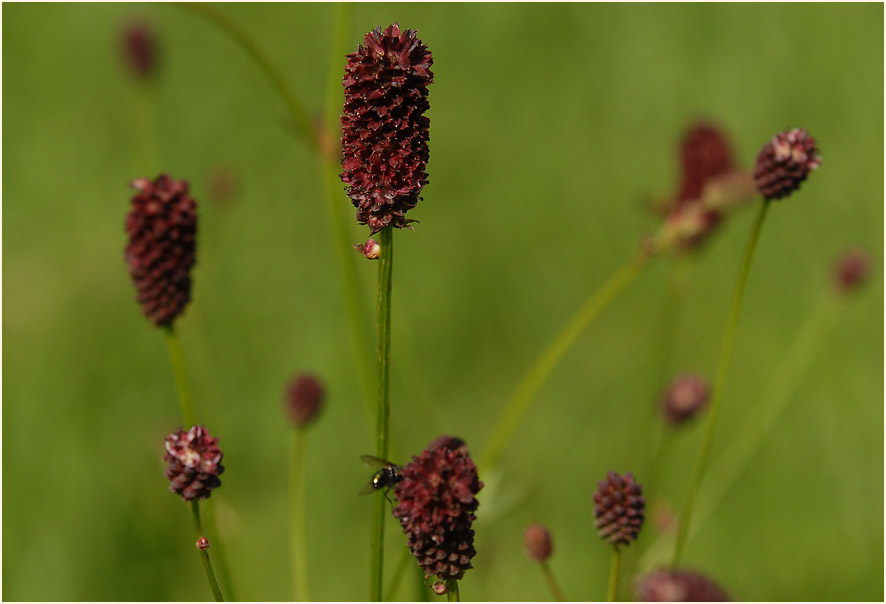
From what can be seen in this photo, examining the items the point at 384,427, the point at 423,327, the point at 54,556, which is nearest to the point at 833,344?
the point at 423,327

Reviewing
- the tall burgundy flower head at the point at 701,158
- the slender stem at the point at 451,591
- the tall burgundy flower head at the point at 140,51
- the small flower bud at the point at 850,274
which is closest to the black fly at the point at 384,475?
the slender stem at the point at 451,591

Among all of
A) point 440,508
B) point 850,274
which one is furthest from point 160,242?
point 850,274

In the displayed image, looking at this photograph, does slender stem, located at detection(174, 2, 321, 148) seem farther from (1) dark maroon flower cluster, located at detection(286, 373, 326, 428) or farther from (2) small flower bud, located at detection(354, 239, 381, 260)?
(2) small flower bud, located at detection(354, 239, 381, 260)

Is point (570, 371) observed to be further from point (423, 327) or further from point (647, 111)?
point (647, 111)

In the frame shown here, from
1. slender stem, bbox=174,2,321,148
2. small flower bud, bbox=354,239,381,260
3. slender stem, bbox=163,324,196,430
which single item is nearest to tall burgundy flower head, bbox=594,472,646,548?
small flower bud, bbox=354,239,381,260

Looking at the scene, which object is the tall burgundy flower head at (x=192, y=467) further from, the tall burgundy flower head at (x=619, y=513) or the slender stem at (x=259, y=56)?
the slender stem at (x=259, y=56)
